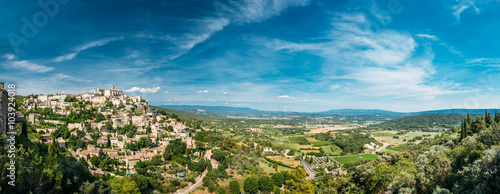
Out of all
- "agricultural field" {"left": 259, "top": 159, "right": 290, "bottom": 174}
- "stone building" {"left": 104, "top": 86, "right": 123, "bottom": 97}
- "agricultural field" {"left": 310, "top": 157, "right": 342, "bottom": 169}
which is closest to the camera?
"agricultural field" {"left": 259, "top": 159, "right": 290, "bottom": 174}

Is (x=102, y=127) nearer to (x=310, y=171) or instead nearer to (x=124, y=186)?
(x=124, y=186)

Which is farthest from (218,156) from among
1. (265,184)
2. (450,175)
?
(450,175)

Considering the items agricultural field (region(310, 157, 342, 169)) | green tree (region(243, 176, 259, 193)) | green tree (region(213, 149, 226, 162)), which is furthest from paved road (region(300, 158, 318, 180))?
green tree (region(213, 149, 226, 162))

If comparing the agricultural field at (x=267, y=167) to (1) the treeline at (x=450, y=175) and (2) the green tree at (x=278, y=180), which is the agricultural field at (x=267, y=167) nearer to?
(2) the green tree at (x=278, y=180)

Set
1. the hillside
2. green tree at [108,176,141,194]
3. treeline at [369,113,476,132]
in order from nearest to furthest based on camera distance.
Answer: green tree at [108,176,141,194] → treeline at [369,113,476,132] → the hillside

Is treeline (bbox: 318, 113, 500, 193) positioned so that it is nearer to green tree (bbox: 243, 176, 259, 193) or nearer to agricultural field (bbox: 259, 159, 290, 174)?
green tree (bbox: 243, 176, 259, 193)

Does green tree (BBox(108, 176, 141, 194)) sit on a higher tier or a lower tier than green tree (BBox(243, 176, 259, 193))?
higher

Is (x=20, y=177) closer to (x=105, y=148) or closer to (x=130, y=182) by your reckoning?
(x=130, y=182)

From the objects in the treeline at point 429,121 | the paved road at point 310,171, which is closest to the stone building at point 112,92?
the paved road at point 310,171

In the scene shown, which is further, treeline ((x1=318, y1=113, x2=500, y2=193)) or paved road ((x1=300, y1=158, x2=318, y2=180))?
paved road ((x1=300, y1=158, x2=318, y2=180))
